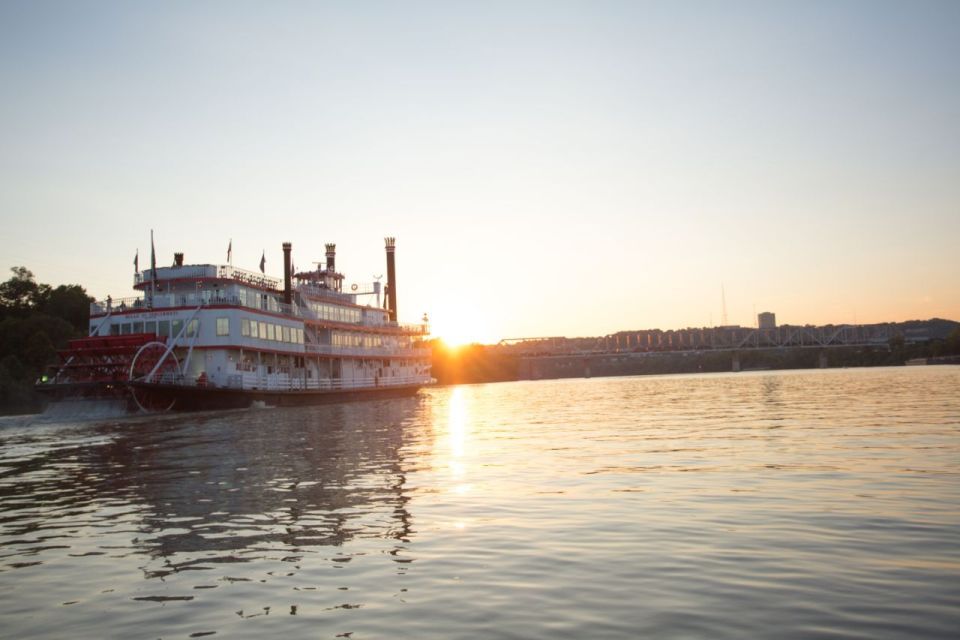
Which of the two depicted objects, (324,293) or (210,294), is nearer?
(210,294)

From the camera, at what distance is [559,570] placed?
880 centimetres

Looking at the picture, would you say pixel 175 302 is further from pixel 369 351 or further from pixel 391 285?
pixel 391 285

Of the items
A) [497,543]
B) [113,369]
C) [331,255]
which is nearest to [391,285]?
[331,255]

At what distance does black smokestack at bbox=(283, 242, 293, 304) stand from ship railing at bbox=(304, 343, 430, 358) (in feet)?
13.2

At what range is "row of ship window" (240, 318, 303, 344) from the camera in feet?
173

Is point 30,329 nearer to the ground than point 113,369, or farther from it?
farther from it

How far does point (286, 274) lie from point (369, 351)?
13499 mm

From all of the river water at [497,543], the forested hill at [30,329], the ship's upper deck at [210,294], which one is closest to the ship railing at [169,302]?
the ship's upper deck at [210,294]

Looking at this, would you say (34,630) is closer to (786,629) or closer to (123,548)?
(123,548)

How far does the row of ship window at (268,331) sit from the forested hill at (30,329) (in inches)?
675

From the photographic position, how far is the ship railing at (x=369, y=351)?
63.8 metres

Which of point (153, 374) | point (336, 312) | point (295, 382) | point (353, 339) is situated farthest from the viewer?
point (353, 339)

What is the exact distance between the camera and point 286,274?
206ft

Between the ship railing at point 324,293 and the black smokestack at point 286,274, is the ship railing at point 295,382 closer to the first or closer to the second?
the black smokestack at point 286,274
